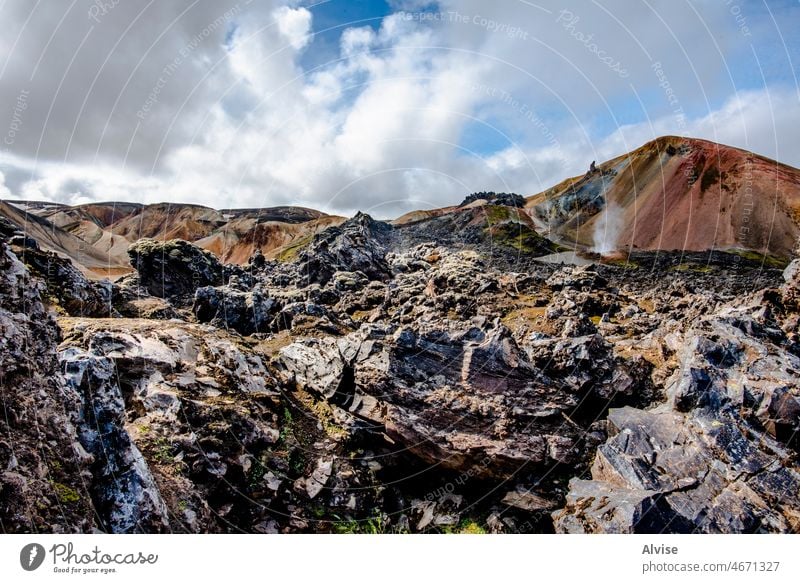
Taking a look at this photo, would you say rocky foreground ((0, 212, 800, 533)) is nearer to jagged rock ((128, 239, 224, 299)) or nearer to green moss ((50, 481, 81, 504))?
green moss ((50, 481, 81, 504))

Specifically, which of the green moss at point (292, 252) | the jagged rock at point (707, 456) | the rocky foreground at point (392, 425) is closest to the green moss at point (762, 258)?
the rocky foreground at point (392, 425)

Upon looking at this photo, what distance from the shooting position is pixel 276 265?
6322cm

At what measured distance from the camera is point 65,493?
691cm

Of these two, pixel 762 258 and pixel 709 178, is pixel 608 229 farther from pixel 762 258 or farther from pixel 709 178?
pixel 762 258

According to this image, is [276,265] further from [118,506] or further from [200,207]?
[200,207]

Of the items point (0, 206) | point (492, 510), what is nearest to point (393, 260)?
point (492, 510)

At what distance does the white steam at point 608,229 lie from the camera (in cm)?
8731

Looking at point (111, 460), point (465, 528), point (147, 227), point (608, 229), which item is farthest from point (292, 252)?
point (147, 227)

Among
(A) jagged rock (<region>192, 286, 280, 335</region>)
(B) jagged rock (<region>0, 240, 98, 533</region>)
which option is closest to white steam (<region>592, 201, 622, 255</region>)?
(A) jagged rock (<region>192, 286, 280, 335</region>)

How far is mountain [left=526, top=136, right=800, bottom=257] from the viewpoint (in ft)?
227

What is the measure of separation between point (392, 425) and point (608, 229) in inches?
3771

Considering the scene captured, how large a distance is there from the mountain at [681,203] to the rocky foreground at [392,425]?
65.3 metres
